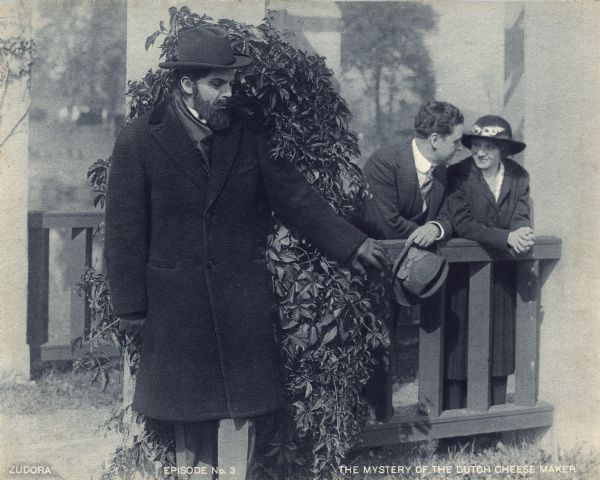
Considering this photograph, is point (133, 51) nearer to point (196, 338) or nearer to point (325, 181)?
point (325, 181)

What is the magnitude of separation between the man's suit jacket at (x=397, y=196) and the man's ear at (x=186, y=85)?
4.62ft

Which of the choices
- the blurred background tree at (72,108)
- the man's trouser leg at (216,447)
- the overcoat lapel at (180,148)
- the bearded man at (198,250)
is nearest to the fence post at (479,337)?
the bearded man at (198,250)

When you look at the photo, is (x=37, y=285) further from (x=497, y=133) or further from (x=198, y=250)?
(x=497, y=133)

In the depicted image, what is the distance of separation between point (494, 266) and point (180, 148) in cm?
215

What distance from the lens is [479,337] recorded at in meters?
4.42

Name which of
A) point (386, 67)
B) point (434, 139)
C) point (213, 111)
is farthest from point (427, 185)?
point (386, 67)

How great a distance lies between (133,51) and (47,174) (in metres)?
4.86

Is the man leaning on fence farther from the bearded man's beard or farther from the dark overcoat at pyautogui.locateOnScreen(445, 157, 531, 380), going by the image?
the bearded man's beard

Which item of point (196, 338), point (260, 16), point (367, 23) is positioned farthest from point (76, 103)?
point (196, 338)

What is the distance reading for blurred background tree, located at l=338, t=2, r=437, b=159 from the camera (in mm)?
10656

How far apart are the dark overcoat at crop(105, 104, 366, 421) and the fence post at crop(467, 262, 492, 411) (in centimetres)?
138

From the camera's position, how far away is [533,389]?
4582 mm

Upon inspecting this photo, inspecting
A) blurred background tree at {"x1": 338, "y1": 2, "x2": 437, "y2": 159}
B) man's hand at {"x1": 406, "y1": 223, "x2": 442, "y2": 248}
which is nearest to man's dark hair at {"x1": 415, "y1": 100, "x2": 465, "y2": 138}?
man's hand at {"x1": 406, "y1": 223, "x2": 442, "y2": 248}

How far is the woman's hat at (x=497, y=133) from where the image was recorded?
4.53 meters
